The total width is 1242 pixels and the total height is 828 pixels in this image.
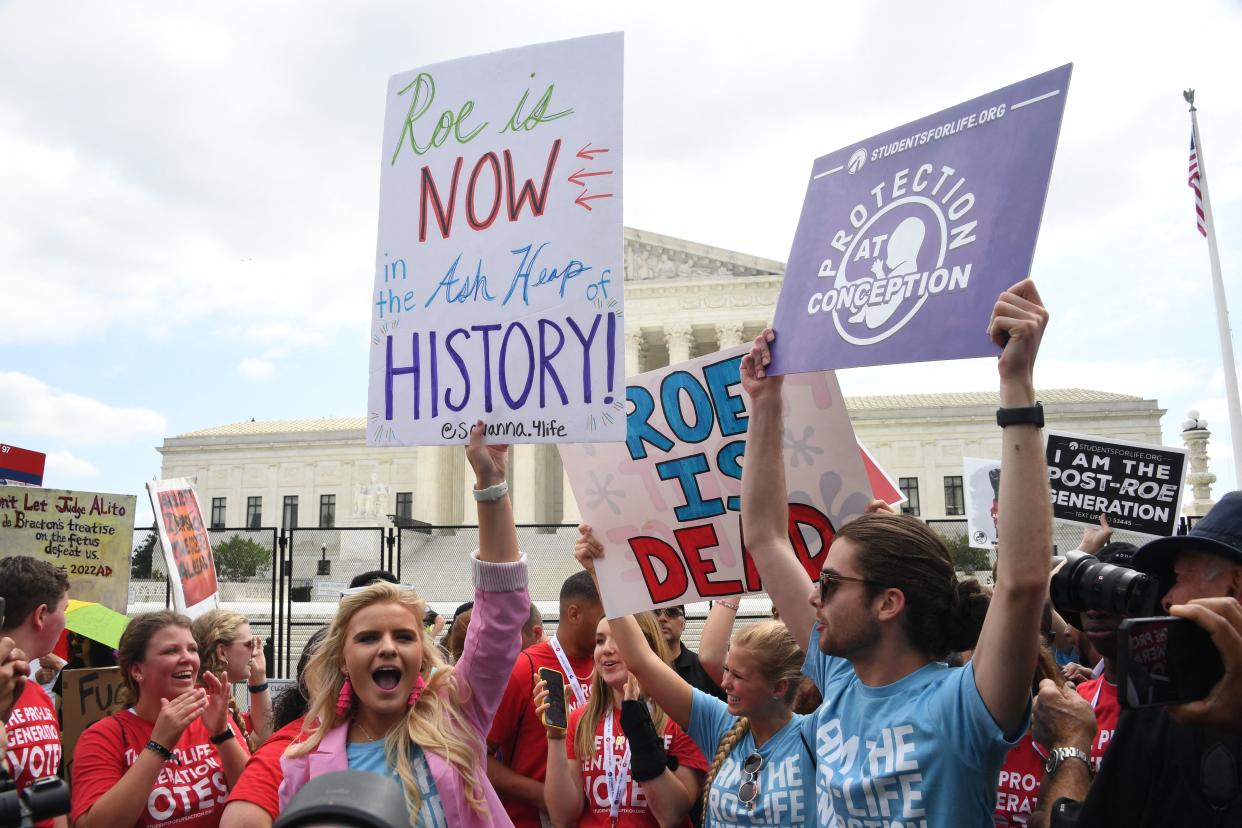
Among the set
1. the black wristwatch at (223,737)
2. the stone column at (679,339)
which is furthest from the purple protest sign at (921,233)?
the stone column at (679,339)

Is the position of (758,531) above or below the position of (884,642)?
above

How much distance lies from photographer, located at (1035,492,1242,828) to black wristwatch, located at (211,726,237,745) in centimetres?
293

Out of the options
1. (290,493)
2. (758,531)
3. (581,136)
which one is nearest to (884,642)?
(758,531)

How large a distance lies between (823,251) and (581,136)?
2.75ft

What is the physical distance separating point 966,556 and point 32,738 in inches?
1030

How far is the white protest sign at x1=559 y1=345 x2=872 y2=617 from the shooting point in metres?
3.59

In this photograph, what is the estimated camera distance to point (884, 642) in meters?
2.39

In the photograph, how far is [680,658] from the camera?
192 inches

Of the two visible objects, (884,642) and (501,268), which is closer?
(884,642)

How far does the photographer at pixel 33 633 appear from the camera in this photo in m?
3.44

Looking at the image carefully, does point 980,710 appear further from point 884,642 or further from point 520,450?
point 520,450

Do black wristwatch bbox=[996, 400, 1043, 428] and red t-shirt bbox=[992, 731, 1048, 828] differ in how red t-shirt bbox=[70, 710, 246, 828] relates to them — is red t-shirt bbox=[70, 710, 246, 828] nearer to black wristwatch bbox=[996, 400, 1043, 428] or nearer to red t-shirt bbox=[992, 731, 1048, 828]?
red t-shirt bbox=[992, 731, 1048, 828]

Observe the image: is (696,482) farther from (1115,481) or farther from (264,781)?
(1115,481)

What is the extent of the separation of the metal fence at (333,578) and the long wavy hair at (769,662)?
28.8 feet
